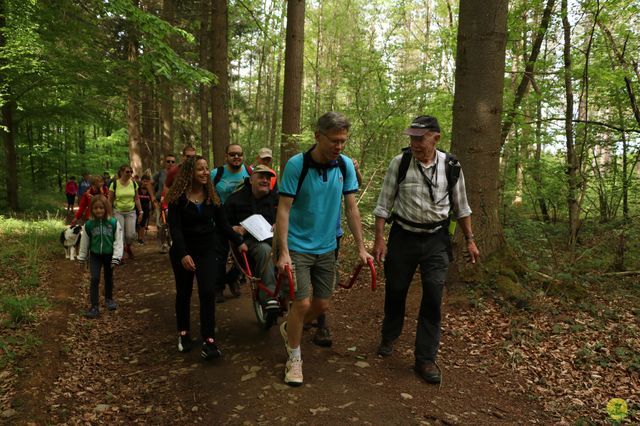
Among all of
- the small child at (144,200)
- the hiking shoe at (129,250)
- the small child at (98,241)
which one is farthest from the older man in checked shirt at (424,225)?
Result: the small child at (144,200)

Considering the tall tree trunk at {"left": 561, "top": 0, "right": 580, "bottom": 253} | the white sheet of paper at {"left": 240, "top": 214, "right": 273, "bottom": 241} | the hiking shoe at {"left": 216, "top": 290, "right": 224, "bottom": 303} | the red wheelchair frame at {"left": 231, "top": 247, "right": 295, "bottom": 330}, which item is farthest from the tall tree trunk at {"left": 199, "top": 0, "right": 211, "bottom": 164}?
the tall tree trunk at {"left": 561, "top": 0, "right": 580, "bottom": 253}

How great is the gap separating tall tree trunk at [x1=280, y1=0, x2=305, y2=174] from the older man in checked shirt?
17.1 feet

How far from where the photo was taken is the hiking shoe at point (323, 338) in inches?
184

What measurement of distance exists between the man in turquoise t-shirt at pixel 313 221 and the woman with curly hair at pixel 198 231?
111 centimetres

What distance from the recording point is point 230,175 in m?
6.36

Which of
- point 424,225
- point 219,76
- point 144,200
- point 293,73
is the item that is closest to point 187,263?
point 424,225

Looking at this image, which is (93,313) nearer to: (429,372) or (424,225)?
(429,372)

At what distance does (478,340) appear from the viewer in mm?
4824

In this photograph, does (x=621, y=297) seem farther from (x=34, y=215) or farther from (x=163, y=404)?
(x=34, y=215)

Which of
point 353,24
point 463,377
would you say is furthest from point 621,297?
point 353,24

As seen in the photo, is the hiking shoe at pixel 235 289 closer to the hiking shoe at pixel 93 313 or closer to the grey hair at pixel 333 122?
the hiking shoe at pixel 93 313

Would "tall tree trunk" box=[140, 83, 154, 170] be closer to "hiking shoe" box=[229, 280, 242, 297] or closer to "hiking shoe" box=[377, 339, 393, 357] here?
"hiking shoe" box=[229, 280, 242, 297]

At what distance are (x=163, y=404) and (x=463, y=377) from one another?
2.82 meters

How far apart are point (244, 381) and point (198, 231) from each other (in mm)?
1570
